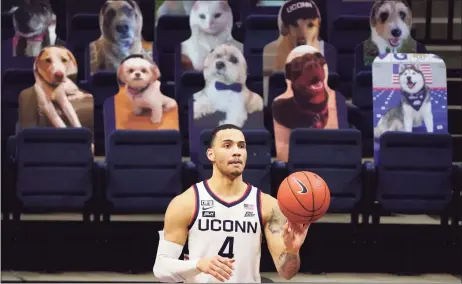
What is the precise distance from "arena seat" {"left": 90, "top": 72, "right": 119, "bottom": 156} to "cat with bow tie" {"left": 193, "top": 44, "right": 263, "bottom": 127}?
2.11 feet

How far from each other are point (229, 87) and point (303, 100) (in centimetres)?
51

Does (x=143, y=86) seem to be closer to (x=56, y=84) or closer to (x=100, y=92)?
(x=100, y=92)

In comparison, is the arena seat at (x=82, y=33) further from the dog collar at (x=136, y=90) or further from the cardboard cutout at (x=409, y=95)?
the cardboard cutout at (x=409, y=95)

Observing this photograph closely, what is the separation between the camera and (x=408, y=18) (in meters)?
8.14

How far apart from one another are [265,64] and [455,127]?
160cm

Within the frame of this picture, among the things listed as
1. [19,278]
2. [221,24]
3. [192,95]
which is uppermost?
[221,24]

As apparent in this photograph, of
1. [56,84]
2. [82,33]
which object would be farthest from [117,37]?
[56,84]

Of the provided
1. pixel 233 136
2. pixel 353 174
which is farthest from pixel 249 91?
pixel 233 136

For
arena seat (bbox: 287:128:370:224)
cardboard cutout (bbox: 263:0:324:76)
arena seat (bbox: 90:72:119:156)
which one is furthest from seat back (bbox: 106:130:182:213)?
cardboard cutout (bbox: 263:0:324:76)

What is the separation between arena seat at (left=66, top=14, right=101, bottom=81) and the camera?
26.8 feet

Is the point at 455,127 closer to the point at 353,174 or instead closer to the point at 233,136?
the point at 353,174

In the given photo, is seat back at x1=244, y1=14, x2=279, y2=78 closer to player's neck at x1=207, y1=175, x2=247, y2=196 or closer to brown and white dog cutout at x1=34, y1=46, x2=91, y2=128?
brown and white dog cutout at x1=34, y1=46, x2=91, y2=128

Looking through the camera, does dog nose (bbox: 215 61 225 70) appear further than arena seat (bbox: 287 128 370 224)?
Yes

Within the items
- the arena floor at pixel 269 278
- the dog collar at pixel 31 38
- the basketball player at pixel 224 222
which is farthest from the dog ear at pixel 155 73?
the basketball player at pixel 224 222
